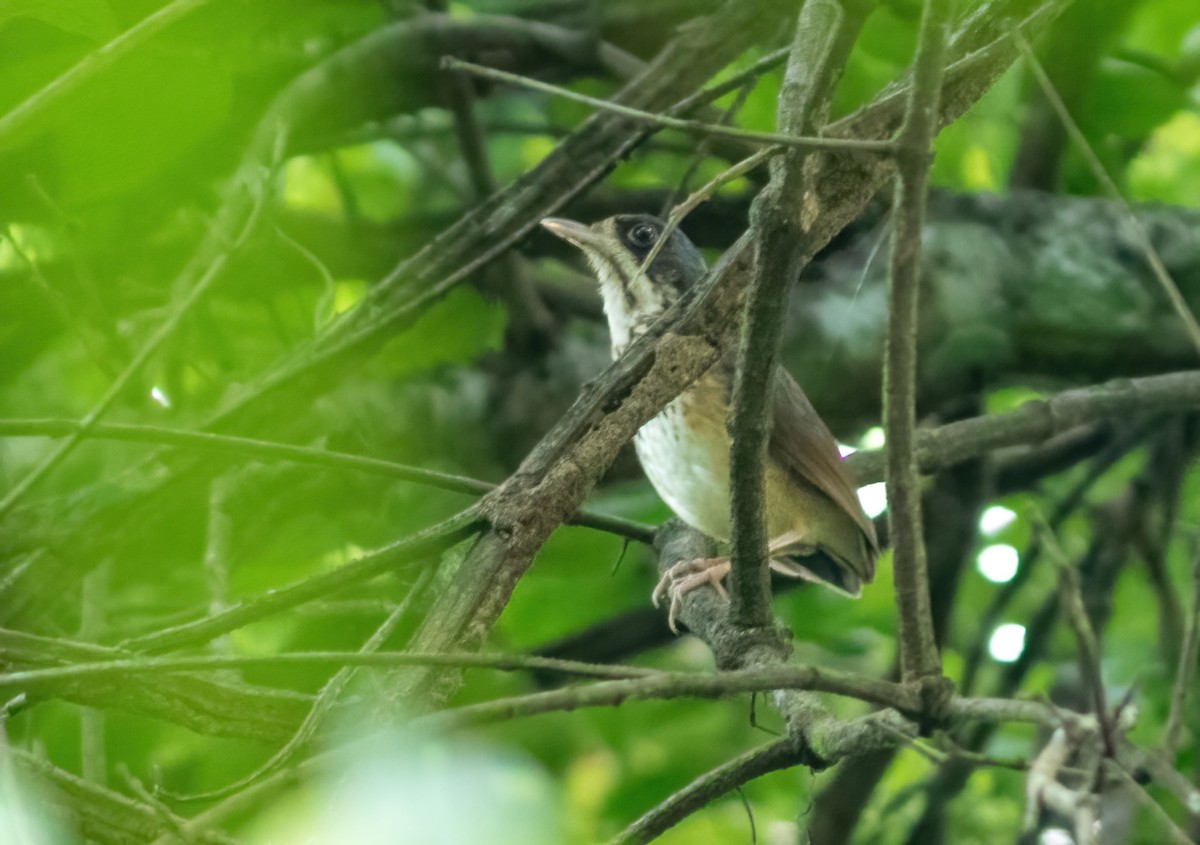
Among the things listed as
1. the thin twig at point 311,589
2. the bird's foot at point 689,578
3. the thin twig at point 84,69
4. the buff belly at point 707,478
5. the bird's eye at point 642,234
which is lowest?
the thin twig at point 311,589

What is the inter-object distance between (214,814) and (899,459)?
0.80 meters

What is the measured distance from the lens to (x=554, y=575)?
4.04 meters

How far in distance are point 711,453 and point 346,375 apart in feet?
3.17

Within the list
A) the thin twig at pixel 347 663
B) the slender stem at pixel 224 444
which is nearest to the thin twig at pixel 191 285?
the slender stem at pixel 224 444

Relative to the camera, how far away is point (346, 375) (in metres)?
3.53

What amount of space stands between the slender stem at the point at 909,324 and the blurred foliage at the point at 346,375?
2.22ft

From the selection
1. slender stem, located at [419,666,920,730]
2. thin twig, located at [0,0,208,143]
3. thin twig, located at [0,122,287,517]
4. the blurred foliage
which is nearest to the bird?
the blurred foliage

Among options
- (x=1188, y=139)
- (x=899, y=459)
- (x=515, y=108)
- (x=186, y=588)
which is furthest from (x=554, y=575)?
(x=1188, y=139)

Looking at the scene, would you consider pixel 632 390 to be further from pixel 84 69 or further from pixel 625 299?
pixel 625 299

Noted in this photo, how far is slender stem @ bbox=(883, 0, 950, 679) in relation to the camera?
1381 mm

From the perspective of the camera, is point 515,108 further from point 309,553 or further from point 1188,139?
point 1188,139

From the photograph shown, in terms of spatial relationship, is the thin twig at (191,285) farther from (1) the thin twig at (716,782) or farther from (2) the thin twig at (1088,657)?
(2) the thin twig at (1088,657)

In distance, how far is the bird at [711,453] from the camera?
3.66 meters

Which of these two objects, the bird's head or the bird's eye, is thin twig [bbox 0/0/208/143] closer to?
the bird's head
